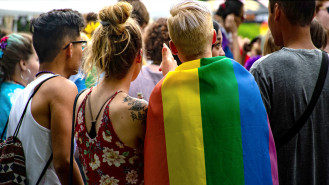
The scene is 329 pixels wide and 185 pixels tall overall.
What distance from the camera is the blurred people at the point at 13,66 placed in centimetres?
387

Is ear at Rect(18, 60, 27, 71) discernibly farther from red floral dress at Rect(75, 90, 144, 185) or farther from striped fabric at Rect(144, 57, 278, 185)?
striped fabric at Rect(144, 57, 278, 185)

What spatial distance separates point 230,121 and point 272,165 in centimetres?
34

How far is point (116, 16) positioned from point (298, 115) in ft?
4.10

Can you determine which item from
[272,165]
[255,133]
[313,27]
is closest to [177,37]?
[255,133]

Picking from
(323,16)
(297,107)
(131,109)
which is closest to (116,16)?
(131,109)

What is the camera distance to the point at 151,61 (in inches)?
153

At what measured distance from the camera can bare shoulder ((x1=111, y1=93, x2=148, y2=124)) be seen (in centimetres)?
238

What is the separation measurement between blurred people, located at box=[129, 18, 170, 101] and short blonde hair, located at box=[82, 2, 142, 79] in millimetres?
909

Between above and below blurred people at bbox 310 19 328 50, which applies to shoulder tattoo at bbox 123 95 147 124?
below

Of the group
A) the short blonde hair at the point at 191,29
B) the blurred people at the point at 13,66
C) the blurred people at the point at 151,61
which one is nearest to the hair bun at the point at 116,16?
the short blonde hair at the point at 191,29

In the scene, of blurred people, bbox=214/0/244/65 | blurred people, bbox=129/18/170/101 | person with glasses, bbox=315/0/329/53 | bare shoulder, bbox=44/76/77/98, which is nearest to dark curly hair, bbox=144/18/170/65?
blurred people, bbox=129/18/170/101

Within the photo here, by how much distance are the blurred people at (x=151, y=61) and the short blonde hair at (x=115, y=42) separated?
0.91 meters

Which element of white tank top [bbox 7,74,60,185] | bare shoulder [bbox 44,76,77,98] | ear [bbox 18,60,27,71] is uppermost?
bare shoulder [bbox 44,76,77,98]

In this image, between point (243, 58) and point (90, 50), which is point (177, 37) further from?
point (243, 58)
